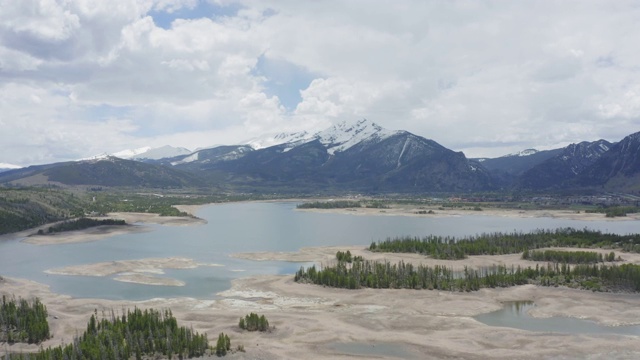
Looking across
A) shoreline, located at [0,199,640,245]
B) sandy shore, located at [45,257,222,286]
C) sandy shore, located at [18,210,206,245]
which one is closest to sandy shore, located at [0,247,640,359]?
sandy shore, located at [45,257,222,286]

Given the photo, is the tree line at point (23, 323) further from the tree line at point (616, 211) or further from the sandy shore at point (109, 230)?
the tree line at point (616, 211)

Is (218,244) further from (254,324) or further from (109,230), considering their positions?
(254,324)

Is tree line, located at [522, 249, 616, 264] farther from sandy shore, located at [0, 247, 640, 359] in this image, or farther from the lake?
the lake

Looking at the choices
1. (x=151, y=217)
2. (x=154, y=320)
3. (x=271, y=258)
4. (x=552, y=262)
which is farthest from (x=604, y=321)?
(x=151, y=217)

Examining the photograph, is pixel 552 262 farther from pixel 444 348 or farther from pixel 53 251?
pixel 53 251

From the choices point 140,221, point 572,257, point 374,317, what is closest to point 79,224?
point 140,221

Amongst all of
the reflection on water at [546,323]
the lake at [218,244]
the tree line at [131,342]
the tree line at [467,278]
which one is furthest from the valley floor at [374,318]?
the lake at [218,244]
